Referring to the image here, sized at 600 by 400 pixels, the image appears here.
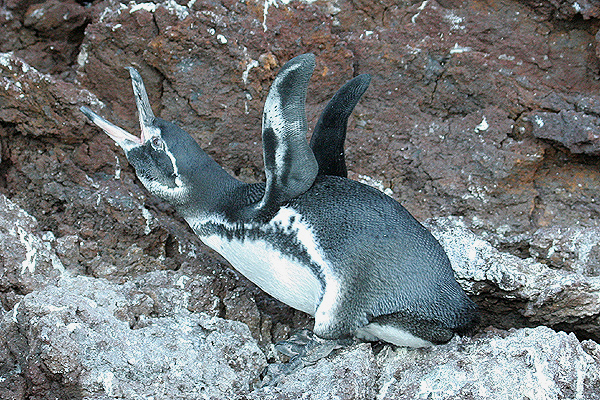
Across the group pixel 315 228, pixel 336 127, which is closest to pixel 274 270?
pixel 315 228

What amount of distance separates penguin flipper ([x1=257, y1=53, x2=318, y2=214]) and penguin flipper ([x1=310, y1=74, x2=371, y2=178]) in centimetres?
22

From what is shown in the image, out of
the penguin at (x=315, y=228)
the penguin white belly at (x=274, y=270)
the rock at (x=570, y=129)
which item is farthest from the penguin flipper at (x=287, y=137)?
the rock at (x=570, y=129)

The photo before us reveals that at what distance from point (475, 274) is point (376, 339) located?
425 millimetres

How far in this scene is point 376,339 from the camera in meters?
2.22

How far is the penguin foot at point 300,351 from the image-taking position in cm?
212

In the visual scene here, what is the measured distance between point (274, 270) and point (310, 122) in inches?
34.6

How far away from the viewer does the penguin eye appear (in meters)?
2.37

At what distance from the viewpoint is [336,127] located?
2.38m

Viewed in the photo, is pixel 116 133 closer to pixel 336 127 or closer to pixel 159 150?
pixel 159 150

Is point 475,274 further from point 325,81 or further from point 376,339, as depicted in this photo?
point 325,81

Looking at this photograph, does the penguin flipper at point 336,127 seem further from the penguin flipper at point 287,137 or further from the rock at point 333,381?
the rock at point 333,381

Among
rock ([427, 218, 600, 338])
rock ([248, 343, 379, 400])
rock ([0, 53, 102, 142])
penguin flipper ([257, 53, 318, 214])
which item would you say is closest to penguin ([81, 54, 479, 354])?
penguin flipper ([257, 53, 318, 214])

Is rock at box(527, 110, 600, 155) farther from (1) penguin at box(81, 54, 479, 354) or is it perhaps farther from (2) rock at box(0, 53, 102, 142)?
(2) rock at box(0, 53, 102, 142)

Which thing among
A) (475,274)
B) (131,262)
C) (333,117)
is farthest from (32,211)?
(475,274)
